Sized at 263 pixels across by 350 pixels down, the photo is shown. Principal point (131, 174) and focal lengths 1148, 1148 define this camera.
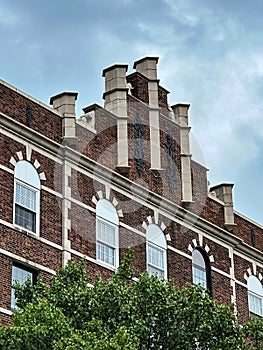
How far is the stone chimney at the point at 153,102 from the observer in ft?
140

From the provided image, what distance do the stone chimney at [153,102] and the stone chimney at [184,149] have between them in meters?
1.53

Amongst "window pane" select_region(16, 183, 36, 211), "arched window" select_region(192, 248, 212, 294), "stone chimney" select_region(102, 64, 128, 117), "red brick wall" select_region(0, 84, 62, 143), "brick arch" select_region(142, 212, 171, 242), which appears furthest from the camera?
"arched window" select_region(192, 248, 212, 294)

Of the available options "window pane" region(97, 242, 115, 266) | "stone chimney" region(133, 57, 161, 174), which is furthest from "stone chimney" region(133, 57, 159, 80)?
"window pane" region(97, 242, 115, 266)

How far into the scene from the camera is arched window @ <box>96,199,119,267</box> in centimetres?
3891

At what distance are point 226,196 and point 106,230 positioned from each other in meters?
8.60

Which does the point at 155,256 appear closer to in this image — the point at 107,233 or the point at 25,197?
the point at 107,233

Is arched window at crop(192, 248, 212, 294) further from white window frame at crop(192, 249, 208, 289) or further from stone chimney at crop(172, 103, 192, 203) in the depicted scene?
stone chimney at crop(172, 103, 192, 203)

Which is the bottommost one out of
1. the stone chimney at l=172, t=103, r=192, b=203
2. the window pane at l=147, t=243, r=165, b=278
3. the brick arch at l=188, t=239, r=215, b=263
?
the window pane at l=147, t=243, r=165, b=278

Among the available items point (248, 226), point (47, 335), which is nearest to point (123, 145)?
point (248, 226)

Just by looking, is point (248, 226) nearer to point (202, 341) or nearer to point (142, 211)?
point (142, 211)

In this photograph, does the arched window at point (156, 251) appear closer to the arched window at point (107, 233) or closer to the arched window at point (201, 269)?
the arched window at point (107, 233)

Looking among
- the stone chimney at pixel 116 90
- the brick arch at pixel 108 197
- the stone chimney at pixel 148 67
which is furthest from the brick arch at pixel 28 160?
the stone chimney at pixel 148 67

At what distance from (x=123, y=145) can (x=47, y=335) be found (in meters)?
14.7

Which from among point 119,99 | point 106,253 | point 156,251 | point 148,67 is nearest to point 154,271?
point 156,251
